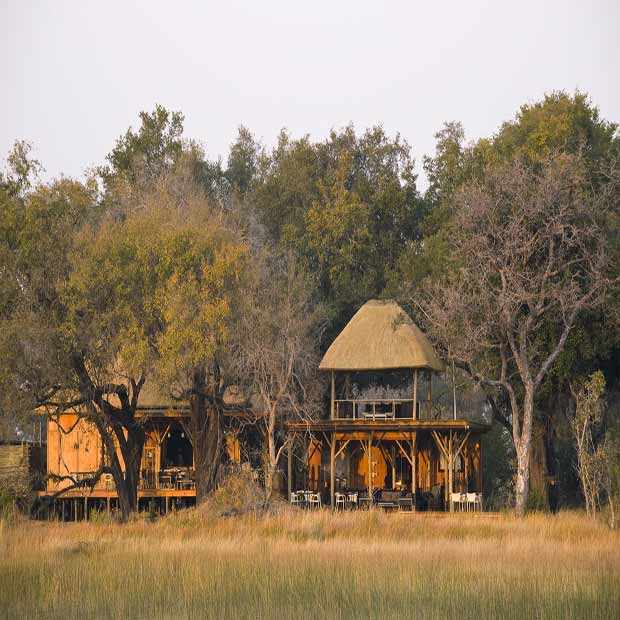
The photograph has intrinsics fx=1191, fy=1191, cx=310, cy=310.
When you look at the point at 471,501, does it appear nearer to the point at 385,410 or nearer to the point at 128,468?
the point at 385,410

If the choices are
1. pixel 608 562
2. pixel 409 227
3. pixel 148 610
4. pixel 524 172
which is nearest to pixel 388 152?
pixel 409 227

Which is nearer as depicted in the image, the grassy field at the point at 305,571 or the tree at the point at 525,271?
the grassy field at the point at 305,571

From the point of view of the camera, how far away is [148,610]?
16891 mm

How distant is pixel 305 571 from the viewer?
19.1m

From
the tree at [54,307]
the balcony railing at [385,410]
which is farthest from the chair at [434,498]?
the tree at [54,307]

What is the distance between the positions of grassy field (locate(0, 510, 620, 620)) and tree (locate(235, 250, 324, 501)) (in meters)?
6.41

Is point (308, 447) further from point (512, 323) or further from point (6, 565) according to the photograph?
point (6, 565)

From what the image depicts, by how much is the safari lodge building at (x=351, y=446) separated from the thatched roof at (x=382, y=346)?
30 mm

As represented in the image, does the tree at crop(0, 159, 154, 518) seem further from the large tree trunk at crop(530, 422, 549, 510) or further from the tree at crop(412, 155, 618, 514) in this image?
the large tree trunk at crop(530, 422, 549, 510)

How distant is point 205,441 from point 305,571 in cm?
1361

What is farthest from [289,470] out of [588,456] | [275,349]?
[588,456]

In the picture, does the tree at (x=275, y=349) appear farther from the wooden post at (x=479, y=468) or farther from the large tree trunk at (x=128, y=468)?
the wooden post at (x=479, y=468)

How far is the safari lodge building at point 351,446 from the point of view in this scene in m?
33.8

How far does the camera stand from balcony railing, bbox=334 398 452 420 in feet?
113
